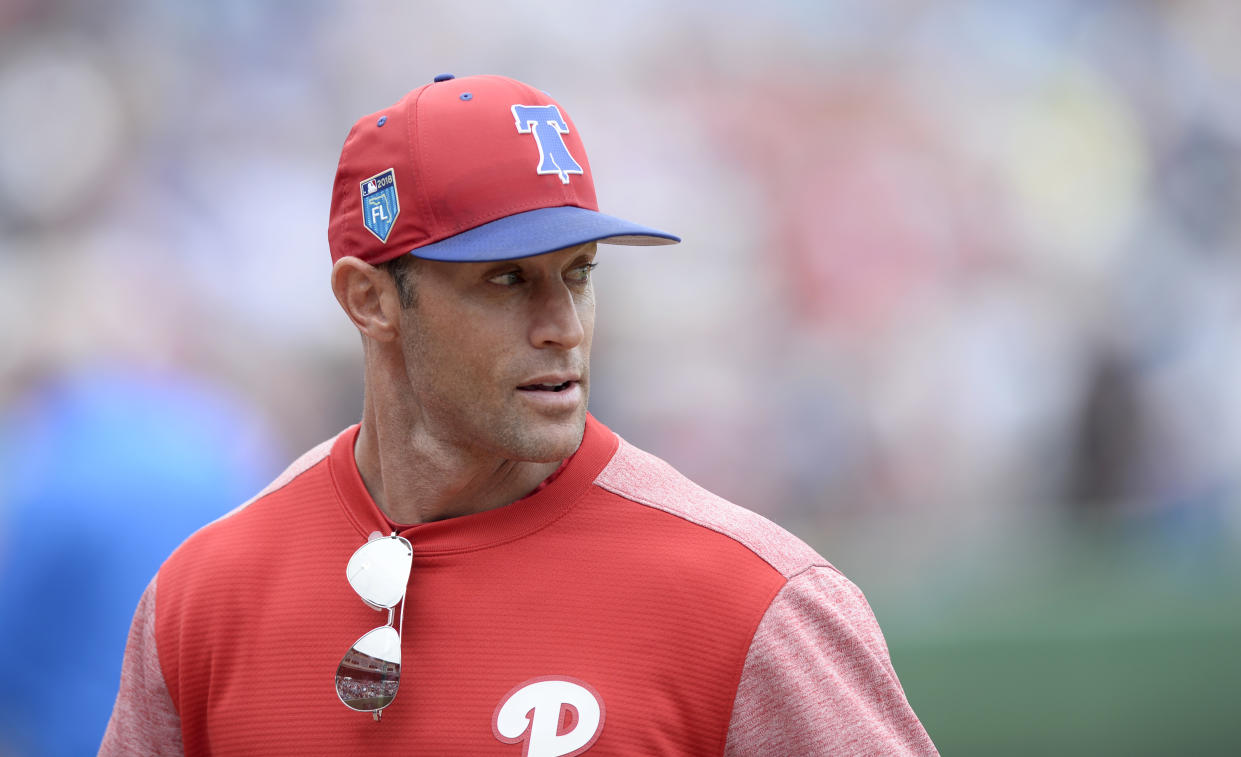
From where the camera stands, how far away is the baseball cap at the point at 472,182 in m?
1.65

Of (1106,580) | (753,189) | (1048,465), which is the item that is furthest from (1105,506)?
(753,189)

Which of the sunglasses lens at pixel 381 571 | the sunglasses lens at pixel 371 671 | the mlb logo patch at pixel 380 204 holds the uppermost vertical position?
the mlb logo patch at pixel 380 204

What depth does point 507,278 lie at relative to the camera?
66.1 inches

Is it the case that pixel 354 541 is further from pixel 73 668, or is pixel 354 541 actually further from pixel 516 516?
pixel 73 668

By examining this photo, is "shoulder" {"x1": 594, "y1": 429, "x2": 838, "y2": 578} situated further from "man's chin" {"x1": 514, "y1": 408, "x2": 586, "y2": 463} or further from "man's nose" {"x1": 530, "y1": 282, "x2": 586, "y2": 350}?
"man's nose" {"x1": 530, "y1": 282, "x2": 586, "y2": 350}

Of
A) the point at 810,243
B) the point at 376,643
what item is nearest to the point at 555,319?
the point at 376,643

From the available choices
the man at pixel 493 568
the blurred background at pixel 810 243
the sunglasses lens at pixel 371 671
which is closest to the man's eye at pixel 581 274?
the man at pixel 493 568

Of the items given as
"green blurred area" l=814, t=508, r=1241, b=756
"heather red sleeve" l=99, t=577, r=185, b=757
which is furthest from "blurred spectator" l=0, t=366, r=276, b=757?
"green blurred area" l=814, t=508, r=1241, b=756

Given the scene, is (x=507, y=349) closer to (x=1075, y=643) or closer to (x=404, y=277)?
(x=404, y=277)

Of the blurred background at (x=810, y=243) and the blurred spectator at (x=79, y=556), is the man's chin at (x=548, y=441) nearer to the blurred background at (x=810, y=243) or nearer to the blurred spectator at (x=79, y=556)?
the blurred spectator at (x=79, y=556)

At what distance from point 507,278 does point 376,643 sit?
1.65 ft

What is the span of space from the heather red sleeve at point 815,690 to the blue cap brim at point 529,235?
0.52m

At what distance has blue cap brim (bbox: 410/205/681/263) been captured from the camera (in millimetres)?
1600

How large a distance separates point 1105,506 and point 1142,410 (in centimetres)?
58
